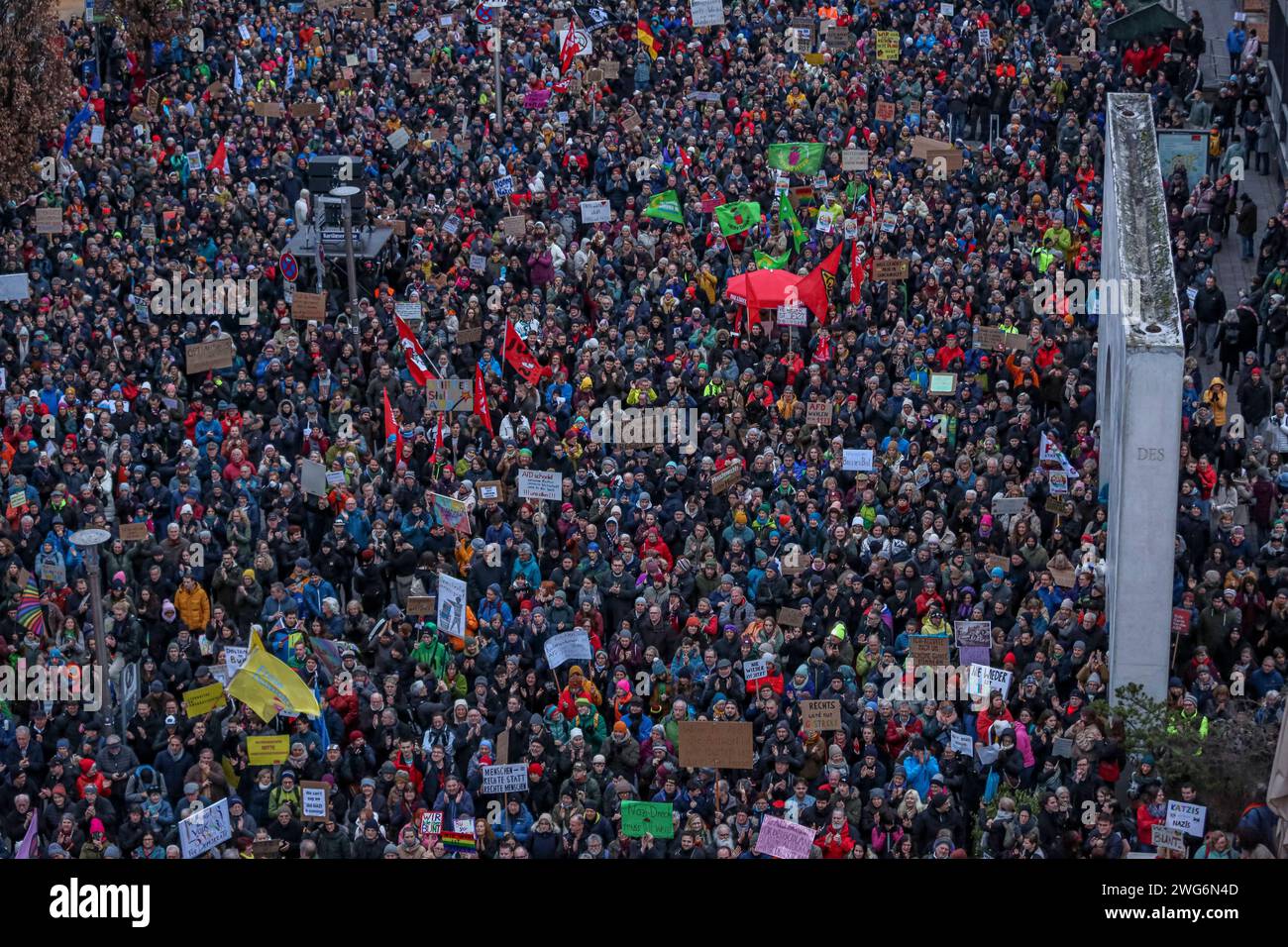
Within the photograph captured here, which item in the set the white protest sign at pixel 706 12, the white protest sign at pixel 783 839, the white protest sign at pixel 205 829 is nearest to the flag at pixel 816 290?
the white protest sign at pixel 783 839

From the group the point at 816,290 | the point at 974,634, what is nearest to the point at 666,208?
the point at 816,290

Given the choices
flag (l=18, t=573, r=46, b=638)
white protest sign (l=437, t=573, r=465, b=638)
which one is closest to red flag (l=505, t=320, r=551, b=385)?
white protest sign (l=437, t=573, r=465, b=638)

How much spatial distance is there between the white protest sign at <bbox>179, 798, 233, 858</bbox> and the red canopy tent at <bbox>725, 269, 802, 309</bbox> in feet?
34.1

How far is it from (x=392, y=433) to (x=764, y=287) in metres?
4.91

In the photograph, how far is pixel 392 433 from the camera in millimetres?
20578

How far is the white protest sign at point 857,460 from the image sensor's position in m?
19.4

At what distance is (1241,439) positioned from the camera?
19875 millimetres

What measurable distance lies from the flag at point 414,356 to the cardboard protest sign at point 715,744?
26.7ft

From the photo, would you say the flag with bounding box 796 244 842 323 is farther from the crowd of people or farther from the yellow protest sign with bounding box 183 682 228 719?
the yellow protest sign with bounding box 183 682 228 719

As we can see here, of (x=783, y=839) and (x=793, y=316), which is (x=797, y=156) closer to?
(x=793, y=316)
